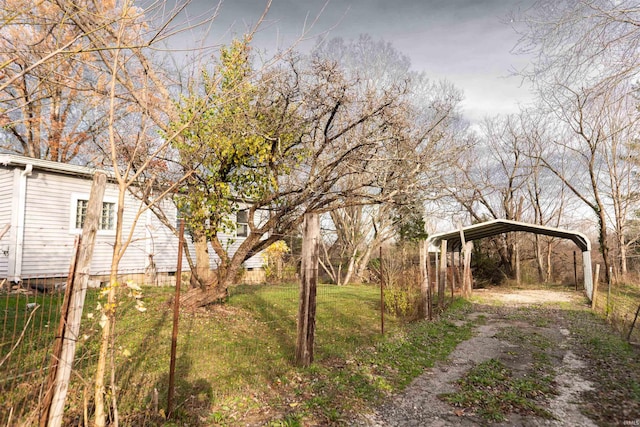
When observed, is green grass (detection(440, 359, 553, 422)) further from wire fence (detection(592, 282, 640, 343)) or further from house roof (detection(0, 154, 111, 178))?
house roof (detection(0, 154, 111, 178))

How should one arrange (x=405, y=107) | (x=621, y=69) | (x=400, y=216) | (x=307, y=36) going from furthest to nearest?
(x=400, y=216), (x=405, y=107), (x=621, y=69), (x=307, y=36)

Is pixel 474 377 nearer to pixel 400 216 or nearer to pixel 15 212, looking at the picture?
pixel 15 212

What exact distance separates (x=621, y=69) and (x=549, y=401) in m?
4.35

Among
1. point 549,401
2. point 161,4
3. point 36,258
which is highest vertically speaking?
point 161,4

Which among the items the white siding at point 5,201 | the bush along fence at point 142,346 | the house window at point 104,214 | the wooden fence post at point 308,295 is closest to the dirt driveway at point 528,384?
the wooden fence post at point 308,295

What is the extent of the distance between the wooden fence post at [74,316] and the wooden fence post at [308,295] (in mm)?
3457

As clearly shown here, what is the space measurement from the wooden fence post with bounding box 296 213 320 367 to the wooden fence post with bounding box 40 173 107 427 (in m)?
3.46

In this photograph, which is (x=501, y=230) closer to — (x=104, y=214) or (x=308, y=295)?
(x=308, y=295)

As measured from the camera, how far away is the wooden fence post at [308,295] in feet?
18.7

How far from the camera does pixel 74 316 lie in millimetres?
2709

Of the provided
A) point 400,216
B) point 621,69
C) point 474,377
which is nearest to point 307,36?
point 621,69

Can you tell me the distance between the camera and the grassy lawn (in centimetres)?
393

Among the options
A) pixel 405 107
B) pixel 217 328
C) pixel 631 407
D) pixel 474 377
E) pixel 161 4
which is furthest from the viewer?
pixel 405 107

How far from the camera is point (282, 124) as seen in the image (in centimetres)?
805
